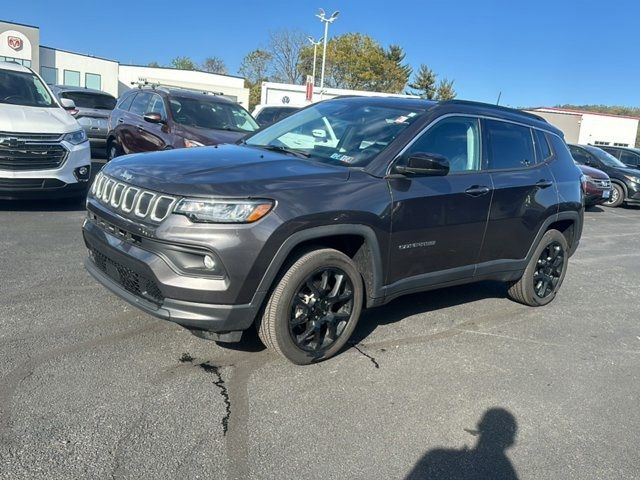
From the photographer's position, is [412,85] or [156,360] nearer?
[156,360]

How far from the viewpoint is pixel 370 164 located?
12.9ft

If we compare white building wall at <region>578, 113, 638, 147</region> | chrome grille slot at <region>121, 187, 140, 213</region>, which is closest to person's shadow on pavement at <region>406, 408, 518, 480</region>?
chrome grille slot at <region>121, 187, 140, 213</region>

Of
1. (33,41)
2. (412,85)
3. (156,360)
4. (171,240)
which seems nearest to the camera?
(171,240)

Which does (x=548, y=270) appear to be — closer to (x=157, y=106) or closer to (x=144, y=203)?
(x=144, y=203)

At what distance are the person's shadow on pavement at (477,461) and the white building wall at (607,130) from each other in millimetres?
49819

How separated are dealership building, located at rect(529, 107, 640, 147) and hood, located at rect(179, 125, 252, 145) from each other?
41666 mm

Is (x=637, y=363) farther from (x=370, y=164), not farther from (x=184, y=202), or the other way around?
(x=184, y=202)

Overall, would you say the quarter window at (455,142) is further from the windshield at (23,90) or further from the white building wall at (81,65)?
the white building wall at (81,65)

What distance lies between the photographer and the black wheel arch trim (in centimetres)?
338

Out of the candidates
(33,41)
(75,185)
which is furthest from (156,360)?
(33,41)

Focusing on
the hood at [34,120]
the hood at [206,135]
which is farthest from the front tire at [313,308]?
the hood at [34,120]

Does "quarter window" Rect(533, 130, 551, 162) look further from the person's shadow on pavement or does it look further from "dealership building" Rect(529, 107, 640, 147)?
"dealership building" Rect(529, 107, 640, 147)

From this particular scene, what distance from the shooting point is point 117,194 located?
12.0 feet

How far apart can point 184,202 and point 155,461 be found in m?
1.40
